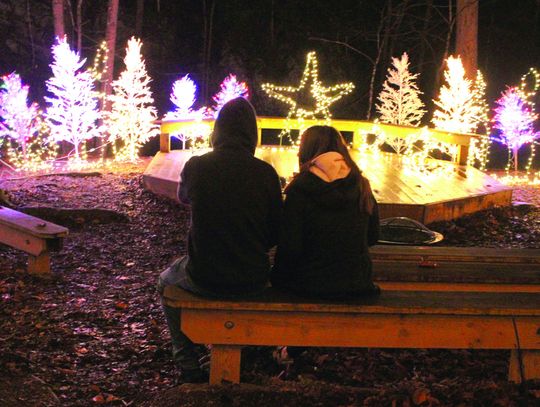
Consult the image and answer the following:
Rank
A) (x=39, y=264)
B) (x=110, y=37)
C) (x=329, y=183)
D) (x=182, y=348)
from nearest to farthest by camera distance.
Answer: (x=329, y=183), (x=182, y=348), (x=39, y=264), (x=110, y=37)

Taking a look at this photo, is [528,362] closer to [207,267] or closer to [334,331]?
[334,331]

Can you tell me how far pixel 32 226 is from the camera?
555cm

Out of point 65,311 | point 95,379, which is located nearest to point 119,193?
point 65,311

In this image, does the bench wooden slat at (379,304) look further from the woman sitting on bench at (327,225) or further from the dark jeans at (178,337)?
the dark jeans at (178,337)

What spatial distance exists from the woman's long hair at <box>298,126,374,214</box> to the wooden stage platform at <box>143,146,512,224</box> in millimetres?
4441

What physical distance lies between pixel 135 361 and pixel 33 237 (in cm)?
192

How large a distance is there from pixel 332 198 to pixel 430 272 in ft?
3.93

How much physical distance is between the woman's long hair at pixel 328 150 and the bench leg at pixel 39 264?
3.14 metres

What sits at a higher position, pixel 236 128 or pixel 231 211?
pixel 236 128

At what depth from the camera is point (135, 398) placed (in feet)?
11.9

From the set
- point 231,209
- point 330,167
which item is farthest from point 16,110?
point 330,167

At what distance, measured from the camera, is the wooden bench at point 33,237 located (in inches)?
215

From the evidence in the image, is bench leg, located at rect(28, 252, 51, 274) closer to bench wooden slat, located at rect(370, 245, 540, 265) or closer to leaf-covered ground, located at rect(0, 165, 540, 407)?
leaf-covered ground, located at rect(0, 165, 540, 407)

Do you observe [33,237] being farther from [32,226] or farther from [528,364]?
[528,364]
